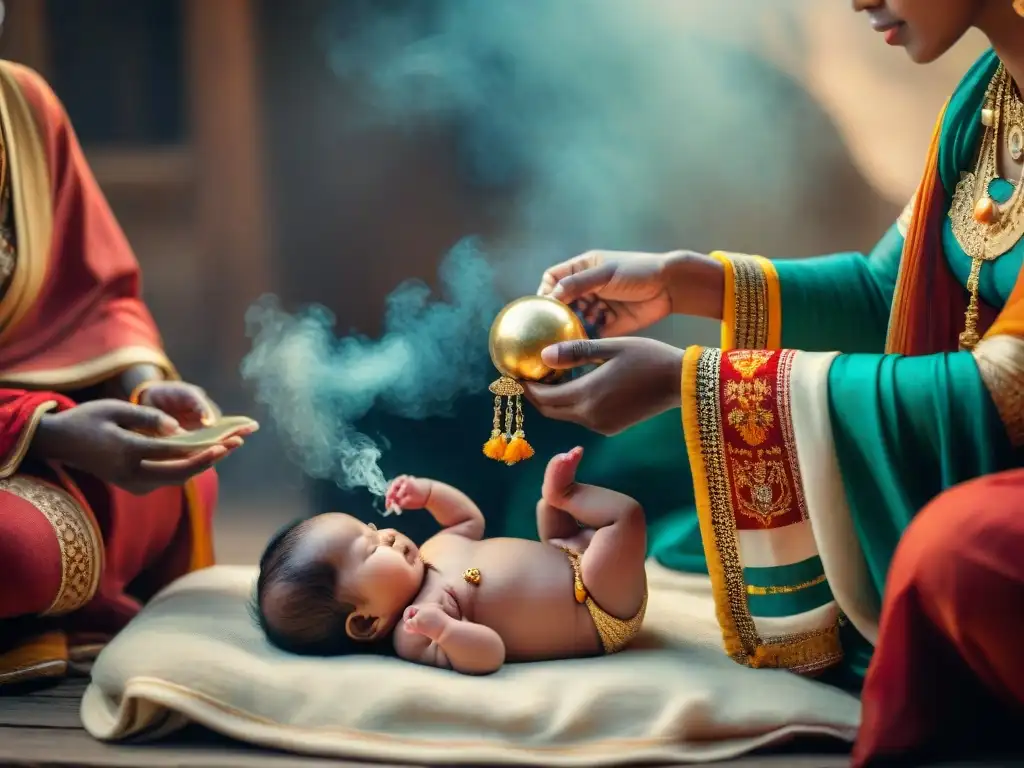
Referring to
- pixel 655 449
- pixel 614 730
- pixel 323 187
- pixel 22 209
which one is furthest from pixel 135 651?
pixel 323 187

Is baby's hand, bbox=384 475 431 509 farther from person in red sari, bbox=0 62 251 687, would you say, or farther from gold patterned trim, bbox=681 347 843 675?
gold patterned trim, bbox=681 347 843 675

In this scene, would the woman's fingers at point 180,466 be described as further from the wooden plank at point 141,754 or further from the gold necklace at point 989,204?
the gold necklace at point 989,204

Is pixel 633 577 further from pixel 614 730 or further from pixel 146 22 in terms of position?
pixel 146 22

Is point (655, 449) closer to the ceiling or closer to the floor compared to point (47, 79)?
closer to the floor

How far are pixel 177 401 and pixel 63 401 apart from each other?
205 millimetres

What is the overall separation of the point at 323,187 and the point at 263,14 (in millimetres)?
447

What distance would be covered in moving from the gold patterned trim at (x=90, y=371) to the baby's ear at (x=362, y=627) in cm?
74

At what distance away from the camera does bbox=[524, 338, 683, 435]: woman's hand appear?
5.16 ft

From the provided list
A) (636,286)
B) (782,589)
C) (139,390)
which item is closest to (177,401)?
(139,390)

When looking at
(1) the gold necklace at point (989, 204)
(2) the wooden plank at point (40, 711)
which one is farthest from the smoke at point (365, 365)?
(1) the gold necklace at point (989, 204)

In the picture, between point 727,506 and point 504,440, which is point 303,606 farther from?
point 727,506

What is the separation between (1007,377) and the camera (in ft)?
4.66

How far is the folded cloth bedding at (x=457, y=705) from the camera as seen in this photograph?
4.80 feet

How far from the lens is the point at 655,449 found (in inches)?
86.7
